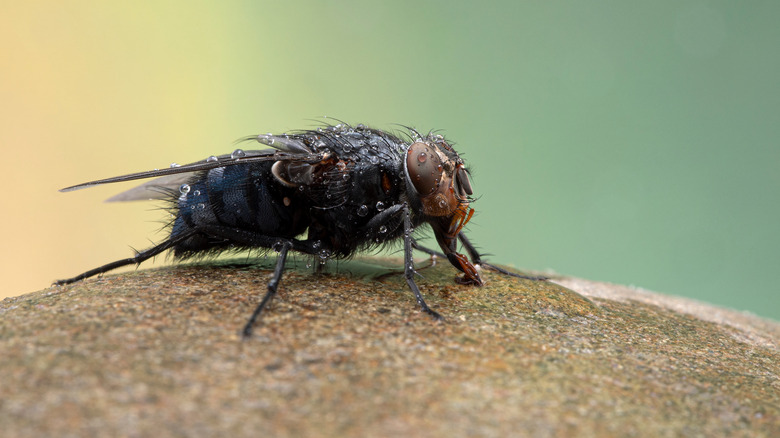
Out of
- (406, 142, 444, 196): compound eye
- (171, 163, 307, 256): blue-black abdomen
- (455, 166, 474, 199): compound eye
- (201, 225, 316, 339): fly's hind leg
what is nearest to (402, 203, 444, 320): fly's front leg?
(406, 142, 444, 196): compound eye

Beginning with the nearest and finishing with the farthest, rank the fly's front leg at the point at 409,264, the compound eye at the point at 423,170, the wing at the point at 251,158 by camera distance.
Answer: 1. the fly's front leg at the point at 409,264
2. the wing at the point at 251,158
3. the compound eye at the point at 423,170

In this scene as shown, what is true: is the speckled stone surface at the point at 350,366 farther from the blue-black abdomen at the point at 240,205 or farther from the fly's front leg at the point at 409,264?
the blue-black abdomen at the point at 240,205

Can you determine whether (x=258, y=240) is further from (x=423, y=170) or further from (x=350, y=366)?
(x=350, y=366)

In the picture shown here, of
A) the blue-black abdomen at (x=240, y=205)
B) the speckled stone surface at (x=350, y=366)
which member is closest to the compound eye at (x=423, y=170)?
the speckled stone surface at (x=350, y=366)

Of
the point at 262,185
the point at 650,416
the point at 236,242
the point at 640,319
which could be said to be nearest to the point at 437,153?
the point at 262,185

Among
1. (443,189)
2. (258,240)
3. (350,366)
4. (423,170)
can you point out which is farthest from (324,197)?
(350,366)

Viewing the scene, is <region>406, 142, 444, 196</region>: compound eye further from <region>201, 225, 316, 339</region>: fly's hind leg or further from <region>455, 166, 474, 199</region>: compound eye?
<region>201, 225, 316, 339</region>: fly's hind leg

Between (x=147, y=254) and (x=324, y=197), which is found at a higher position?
(x=324, y=197)

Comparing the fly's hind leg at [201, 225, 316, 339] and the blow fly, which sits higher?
the blow fly
